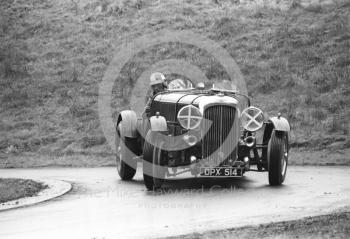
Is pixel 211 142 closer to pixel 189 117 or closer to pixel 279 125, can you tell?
pixel 189 117

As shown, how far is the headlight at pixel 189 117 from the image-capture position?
1297cm

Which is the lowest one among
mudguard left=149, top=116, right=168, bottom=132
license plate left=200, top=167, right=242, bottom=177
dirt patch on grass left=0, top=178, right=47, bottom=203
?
dirt patch on grass left=0, top=178, right=47, bottom=203

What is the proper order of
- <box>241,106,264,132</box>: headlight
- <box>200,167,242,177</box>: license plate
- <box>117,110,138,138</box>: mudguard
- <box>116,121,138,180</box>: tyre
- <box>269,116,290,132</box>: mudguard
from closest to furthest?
<box>200,167,242,177</box>: license plate → <box>241,106,264,132</box>: headlight → <box>269,116,290,132</box>: mudguard → <box>117,110,138,138</box>: mudguard → <box>116,121,138,180</box>: tyre

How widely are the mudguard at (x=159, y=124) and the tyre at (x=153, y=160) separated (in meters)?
0.10

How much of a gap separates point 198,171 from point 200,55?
16.6 m

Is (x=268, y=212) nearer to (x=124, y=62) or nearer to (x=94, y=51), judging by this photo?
(x=124, y=62)

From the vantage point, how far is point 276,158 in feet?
42.7

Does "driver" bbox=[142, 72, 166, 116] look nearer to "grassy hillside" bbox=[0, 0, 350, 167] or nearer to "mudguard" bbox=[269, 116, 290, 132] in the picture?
"mudguard" bbox=[269, 116, 290, 132]

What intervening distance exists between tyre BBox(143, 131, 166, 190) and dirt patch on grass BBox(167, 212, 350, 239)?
168 inches

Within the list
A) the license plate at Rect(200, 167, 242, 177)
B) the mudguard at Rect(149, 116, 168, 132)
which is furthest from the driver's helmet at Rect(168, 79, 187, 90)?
the license plate at Rect(200, 167, 242, 177)

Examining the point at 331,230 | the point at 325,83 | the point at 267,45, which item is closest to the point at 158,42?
the point at 267,45

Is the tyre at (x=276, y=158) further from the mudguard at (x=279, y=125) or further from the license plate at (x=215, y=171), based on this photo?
the license plate at (x=215, y=171)

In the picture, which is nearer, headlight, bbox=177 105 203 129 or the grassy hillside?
headlight, bbox=177 105 203 129

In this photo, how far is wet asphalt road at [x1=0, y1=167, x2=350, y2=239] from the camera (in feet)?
30.0
